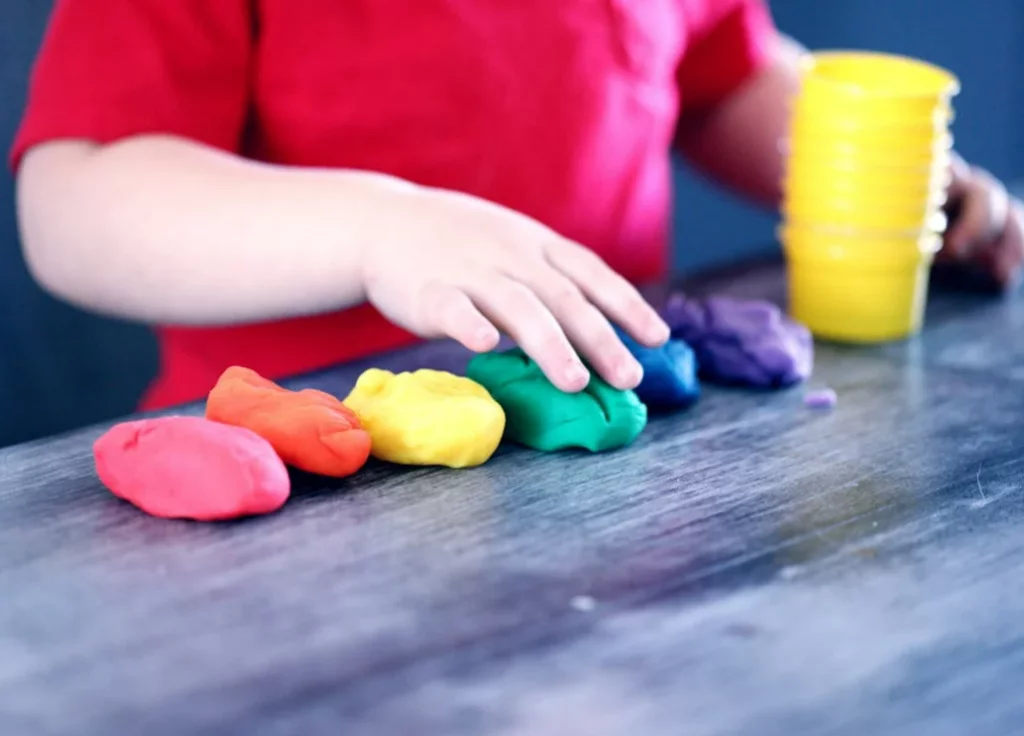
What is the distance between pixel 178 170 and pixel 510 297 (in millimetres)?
212

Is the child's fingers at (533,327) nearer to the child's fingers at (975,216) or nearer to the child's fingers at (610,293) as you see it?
the child's fingers at (610,293)

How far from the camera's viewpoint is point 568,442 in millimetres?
559

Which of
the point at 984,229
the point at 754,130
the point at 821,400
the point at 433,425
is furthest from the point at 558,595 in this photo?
the point at 754,130

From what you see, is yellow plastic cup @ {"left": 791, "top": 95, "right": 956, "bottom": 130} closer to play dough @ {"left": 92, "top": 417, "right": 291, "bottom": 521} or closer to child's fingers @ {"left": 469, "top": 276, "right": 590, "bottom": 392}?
child's fingers @ {"left": 469, "top": 276, "right": 590, "bottom": 392}

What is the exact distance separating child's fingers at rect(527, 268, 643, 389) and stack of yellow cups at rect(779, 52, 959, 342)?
0.19m

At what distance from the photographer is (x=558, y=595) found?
44cm

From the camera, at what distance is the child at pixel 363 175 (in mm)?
616

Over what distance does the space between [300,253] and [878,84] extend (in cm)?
34

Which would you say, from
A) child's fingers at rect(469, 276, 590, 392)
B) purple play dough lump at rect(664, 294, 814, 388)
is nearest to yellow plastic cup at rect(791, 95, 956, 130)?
purple play dough lump at rect(664, 294, 814, 388)

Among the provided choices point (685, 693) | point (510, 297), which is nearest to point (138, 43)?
point (510, 297)

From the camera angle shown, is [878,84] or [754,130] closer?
[878,84]

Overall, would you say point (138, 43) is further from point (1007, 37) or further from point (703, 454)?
point (1007, 37)

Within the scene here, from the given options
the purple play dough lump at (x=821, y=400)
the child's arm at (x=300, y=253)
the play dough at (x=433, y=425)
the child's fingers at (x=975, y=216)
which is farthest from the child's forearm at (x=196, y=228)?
the child's fingers at (x=975, y=216)

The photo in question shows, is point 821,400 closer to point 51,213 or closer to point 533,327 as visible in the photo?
point 533,327
